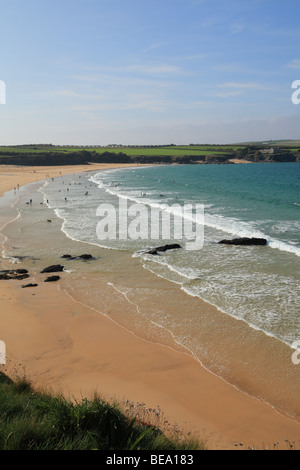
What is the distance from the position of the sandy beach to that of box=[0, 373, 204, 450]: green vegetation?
37.1 inches

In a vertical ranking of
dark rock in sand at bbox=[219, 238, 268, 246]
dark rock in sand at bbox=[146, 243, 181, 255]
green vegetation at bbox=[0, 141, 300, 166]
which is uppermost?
green vegetation at bbox=[0, 141, 300, 166]

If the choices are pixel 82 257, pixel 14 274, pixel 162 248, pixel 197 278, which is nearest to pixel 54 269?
pixel 14 274

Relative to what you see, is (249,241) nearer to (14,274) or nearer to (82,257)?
(82,257)

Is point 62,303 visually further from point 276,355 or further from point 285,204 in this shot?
point 285,204

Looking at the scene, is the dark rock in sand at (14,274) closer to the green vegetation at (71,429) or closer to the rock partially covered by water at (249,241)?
the green vegetation at (71,429)

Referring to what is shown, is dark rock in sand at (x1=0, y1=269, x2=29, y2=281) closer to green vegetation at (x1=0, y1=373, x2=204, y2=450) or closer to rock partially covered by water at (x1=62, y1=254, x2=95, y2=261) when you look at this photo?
rock partially covered by water at (x1=62, y1=254, x2=95, y2=261)

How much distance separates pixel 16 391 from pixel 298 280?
12533 mm

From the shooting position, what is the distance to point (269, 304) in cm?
1289

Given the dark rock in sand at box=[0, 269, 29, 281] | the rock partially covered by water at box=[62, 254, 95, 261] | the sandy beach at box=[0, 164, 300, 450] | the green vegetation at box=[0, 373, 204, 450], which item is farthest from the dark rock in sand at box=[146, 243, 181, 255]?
the green vegetation at box=[0, 373, 204, 450]

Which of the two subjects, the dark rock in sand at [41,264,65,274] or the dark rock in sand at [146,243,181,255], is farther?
the dark rock in sand at [146,243,181,255]

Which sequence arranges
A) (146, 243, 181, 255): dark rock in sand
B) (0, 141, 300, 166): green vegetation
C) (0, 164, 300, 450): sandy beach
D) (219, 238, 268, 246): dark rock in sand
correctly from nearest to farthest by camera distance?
(0, 164, 300, 450): sandy beach → (146, 243, 181, 255): dark rock in sand → (219, 238, 268, 246): dark rock in sand → (0, 141, 300, 166): green vegetation

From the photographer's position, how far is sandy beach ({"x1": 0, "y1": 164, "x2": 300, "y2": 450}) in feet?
22.7

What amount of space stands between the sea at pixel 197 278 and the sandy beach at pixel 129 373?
20.6 inches
